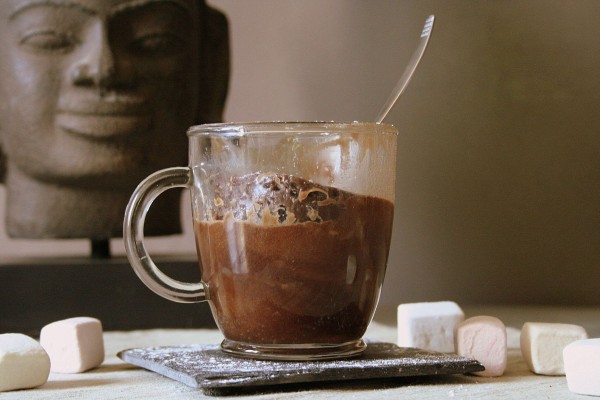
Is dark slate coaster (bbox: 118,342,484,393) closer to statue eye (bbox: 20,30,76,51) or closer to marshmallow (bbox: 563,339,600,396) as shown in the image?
marshmallow (bbox: 563,339,600,396)

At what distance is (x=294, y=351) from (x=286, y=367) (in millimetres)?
49

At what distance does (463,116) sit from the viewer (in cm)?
197

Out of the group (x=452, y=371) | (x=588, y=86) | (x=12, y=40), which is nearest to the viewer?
(x=452, y=371)

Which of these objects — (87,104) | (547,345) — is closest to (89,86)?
(87,104)

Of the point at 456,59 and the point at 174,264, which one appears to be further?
the point at 456,59

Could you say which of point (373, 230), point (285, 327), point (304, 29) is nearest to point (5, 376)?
point (285, 327)

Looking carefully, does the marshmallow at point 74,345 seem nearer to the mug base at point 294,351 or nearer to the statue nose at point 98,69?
the mug base at point 294,351

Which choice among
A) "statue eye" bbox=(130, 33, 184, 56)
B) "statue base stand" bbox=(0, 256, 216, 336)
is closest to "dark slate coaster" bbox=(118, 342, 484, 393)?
"statue base stand" bbox=(0, 256, 216, 336)

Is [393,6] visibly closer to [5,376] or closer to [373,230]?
[373,230]

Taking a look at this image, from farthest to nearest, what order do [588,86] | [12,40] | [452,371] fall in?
1. [588,86]
2. [12,40]
3. [452,371]

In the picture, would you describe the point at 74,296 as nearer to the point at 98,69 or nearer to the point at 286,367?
the point at 98,69

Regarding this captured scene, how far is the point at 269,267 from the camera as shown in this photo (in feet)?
2.81

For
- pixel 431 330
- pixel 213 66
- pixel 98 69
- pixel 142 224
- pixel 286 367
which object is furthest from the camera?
pixel 213 66

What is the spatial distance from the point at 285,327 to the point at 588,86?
1.29 meters
